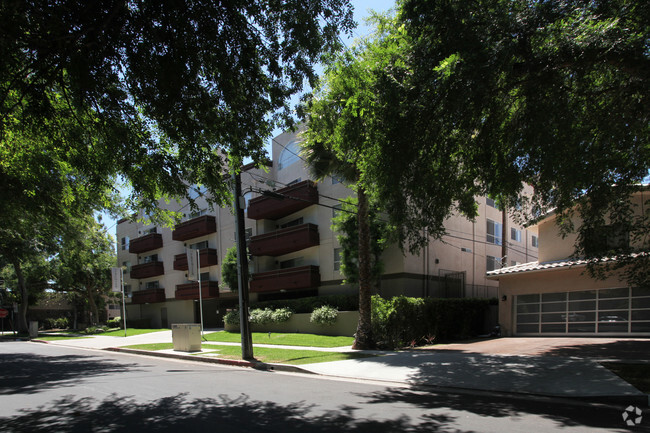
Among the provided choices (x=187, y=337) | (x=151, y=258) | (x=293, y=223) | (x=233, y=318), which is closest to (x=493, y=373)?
(x=187, y=337)

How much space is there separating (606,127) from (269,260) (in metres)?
20.9

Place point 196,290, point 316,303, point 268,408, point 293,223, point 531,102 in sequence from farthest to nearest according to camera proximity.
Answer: point 196,290
point 293,223
point 316,303
point 531,102
point 268,408

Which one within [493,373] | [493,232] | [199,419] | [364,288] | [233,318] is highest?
[493,232]

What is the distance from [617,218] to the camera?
1028 centimetres

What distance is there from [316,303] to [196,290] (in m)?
12.9

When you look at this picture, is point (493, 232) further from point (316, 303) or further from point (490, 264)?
point (316, 303)

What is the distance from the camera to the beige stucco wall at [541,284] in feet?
57.8

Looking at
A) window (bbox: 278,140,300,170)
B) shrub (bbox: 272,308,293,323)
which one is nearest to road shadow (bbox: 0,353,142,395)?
shrub (bbox: 272,308,293,323)

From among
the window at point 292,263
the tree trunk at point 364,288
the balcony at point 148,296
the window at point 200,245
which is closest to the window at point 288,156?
the window at point 292,263

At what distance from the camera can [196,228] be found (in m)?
31.5

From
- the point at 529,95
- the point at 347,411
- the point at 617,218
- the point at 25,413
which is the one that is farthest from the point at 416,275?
the point at 25,413

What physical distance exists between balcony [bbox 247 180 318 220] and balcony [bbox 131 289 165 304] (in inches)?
556

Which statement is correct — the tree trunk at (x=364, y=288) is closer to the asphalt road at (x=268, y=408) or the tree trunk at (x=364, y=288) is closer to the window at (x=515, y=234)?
the asphalt road at (x=268, y=408)

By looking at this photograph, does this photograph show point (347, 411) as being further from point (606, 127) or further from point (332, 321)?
point (332, 321)
